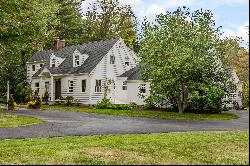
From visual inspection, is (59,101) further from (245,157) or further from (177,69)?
(245,157)

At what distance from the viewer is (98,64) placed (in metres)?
42.9

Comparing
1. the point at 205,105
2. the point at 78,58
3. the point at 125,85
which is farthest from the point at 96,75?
the point at 205,105

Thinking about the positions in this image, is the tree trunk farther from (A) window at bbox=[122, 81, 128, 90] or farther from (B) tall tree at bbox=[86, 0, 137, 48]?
(B) tall tree at bbox=[86, 0, 137, 48]

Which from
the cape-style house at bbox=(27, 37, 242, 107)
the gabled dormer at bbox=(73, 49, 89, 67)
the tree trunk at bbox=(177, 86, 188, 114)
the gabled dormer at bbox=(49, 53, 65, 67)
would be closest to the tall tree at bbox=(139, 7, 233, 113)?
the tree trunk at bbox=(177, 86, 188, 114)

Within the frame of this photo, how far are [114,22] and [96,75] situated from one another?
25014 millimetres

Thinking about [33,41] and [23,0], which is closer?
[23,0]

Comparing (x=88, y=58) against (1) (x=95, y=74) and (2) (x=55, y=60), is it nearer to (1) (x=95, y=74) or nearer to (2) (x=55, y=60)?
(1) (x=95, y=74)

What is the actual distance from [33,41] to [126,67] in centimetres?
1937

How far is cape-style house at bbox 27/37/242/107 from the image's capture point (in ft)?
141

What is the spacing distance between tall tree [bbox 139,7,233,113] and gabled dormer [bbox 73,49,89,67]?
13.0 meters

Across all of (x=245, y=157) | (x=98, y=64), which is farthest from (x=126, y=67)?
(x=245, y=157)

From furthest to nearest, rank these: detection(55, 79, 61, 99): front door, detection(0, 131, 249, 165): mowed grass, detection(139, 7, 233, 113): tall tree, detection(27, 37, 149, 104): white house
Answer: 1. detection(55, 79, 61, 99): front door
2. detection(27, 37, 149, 104): white house
3. detection(139, 7, 233, 113): tall tree
4. detection(0, 131, 249, 165): mowed grass

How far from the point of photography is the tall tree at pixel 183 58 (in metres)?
30.6

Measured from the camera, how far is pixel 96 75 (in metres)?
42.8
